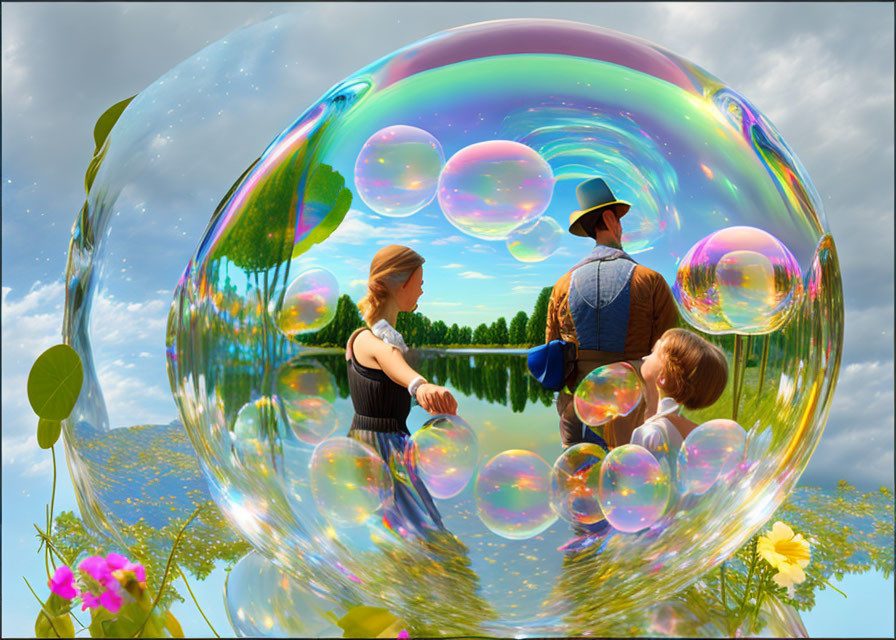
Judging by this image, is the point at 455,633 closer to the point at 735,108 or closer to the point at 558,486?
the point at 558,486

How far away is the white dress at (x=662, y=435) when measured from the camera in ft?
4.00

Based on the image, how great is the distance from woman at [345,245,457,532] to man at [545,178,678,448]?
0.75ft

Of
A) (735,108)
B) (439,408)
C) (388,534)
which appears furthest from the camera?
(735,108)

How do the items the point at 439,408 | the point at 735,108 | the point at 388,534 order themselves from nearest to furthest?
the point at 439,408 < the point at 388,534 < the point at 735,108

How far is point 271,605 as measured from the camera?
1.69 meters

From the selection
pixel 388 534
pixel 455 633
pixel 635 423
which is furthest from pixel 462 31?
pixel 455 633

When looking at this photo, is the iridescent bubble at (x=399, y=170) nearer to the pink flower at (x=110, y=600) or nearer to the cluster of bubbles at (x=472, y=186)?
the cluster of bubbles at (x=472, y=186)

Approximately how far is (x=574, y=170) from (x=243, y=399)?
0.79m

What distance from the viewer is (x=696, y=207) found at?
1254 millimetres

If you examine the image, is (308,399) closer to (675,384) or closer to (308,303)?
(308,303)

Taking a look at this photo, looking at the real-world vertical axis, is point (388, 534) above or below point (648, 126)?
below

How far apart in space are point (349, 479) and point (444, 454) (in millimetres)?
207

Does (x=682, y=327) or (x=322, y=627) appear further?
(x=322, y=627)

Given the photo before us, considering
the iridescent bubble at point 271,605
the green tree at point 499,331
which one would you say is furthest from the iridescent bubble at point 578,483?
the iridescent bubble at point 271,605
